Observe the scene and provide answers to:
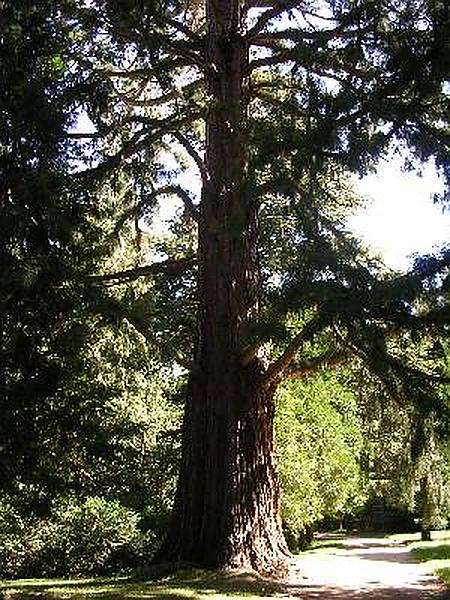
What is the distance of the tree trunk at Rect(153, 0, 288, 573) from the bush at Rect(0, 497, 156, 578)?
7522 mm

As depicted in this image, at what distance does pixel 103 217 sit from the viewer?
1205 centimetres

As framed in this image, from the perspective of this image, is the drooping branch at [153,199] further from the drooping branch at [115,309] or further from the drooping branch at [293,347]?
the drooping branch at [293,347]

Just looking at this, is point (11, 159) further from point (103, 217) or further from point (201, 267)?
point (201, 267)

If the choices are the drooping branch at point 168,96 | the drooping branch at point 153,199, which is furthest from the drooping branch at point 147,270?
the drooping branch at point 168,96

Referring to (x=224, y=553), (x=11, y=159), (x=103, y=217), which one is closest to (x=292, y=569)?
(x=224, y=553)

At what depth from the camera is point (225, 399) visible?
11477 millimetres

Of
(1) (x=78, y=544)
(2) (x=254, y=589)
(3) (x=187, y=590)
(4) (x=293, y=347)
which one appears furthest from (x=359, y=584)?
(1) (x=78, y=544)

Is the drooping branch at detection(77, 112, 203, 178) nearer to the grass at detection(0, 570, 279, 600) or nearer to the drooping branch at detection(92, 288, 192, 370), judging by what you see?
the drooping branch at detection(92, 288, 192, 370)

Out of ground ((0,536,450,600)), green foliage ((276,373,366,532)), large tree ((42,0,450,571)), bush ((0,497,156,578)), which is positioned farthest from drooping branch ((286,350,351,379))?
bush ((0,497,156,578))

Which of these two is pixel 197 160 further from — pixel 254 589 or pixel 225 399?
pixel 254 589

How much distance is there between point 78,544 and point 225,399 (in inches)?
365

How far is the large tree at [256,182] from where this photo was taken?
858 centimetres

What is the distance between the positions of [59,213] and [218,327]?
3.02 m

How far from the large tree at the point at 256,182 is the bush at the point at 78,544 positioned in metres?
7.15
